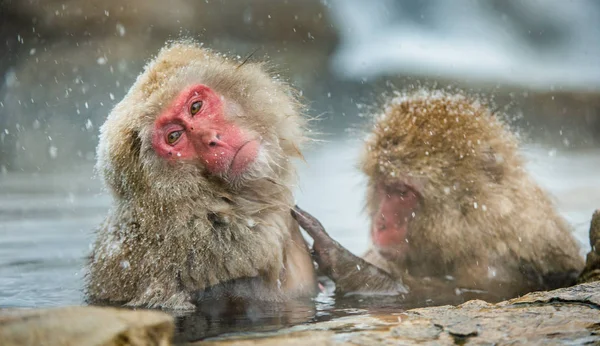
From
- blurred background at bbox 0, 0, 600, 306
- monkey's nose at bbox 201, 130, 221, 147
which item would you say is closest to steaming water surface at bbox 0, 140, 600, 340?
blurred background at bbox 0, 0, 600, 306

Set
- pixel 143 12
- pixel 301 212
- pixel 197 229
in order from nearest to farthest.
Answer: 1. pixel 197 229
2. pixel 301 212
3. pixel 143 12

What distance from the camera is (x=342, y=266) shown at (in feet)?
13.3

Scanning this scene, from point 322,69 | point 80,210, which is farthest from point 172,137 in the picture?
point 322,69

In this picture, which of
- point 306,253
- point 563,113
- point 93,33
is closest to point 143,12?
point 93,33

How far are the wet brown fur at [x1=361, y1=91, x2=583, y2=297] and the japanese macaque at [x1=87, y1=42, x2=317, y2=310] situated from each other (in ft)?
2.98

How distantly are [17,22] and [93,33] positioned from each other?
88 centimetres

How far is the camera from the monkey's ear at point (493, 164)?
4.36 meters

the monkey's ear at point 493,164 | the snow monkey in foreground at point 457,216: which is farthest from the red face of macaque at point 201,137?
the monkey's ear at point 493,164

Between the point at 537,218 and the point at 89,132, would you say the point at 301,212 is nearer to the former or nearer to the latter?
the point at 537,218

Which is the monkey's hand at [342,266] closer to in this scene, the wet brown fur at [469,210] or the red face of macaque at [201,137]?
the wet brown fur at [469,210]

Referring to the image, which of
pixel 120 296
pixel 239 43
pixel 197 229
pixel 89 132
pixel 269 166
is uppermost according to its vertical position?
pixel 239 43

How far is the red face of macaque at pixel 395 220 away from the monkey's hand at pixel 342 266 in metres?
0.26

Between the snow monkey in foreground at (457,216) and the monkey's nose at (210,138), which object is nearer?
the monkey's nose at (210,138)

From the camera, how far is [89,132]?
9250 millimetres
